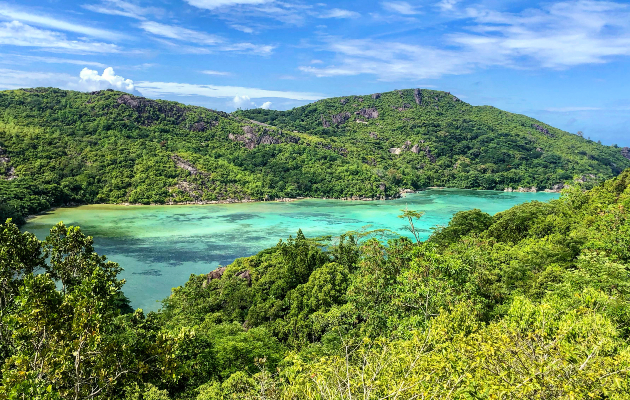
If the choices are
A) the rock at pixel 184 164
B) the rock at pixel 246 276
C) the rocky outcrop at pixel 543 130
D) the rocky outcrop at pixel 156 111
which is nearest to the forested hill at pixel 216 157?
the rock at pixel 184 164

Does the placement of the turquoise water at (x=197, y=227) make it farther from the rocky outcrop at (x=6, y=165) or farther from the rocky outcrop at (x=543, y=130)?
the rocky outcrop at (x=543, y=130)

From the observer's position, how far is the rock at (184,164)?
94.2 metres

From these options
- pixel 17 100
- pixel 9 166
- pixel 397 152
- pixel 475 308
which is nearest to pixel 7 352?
pixel 475 308

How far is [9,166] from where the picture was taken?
247 feet

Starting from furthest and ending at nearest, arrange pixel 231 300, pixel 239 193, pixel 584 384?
pixel 239 193
pixel 231 300
pixel 584 384

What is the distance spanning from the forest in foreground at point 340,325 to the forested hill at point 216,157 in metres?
47.8

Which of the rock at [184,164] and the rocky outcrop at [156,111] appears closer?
the rock at [184,164]

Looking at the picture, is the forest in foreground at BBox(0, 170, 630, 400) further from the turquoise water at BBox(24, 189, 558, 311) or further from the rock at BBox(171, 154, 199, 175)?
the rock at BBox(171, 154, 199, 175)

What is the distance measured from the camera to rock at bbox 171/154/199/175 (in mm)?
94194

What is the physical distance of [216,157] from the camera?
112 m

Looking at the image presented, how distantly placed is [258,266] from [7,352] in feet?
76.3

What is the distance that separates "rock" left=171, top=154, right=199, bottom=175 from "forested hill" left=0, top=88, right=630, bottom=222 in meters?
0.29

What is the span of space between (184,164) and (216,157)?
16079 mm

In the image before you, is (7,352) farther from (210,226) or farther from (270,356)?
(210,226)
